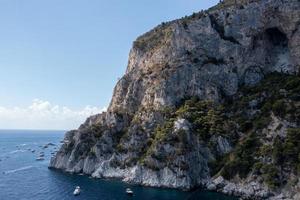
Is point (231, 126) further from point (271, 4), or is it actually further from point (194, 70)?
point (271, 4)

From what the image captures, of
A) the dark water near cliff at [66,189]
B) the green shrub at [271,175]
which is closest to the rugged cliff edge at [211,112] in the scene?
the green shrub at [271,175]

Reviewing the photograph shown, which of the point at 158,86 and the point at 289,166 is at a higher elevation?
the point at 158,86

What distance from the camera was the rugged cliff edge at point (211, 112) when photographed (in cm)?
11500

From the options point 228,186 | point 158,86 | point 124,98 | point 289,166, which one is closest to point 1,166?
point 124,98

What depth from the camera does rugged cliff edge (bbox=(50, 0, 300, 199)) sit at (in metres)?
115

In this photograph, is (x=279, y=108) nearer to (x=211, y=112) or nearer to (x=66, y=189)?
(x=211, y=112)

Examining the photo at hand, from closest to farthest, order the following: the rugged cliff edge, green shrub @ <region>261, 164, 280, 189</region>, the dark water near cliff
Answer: green shrub @ <region>261, 164, 280, 189</region>
the dark water near cliff
the rugged cliff edge

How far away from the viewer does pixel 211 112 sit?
140 metres

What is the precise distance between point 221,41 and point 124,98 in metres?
50.3

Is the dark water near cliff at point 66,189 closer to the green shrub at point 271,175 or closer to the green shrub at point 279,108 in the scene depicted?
the green shrub at point 271,175

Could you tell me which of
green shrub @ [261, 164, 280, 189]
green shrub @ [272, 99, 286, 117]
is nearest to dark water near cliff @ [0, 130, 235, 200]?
green shrub @ [261, 164, 280, 189]

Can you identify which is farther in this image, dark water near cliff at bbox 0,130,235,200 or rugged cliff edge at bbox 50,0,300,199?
rugged cliff edge at bbox 50,0,300,199

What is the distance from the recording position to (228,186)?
11169cm

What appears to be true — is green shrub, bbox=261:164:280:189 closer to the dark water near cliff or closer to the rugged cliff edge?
the rugged cliff edge
